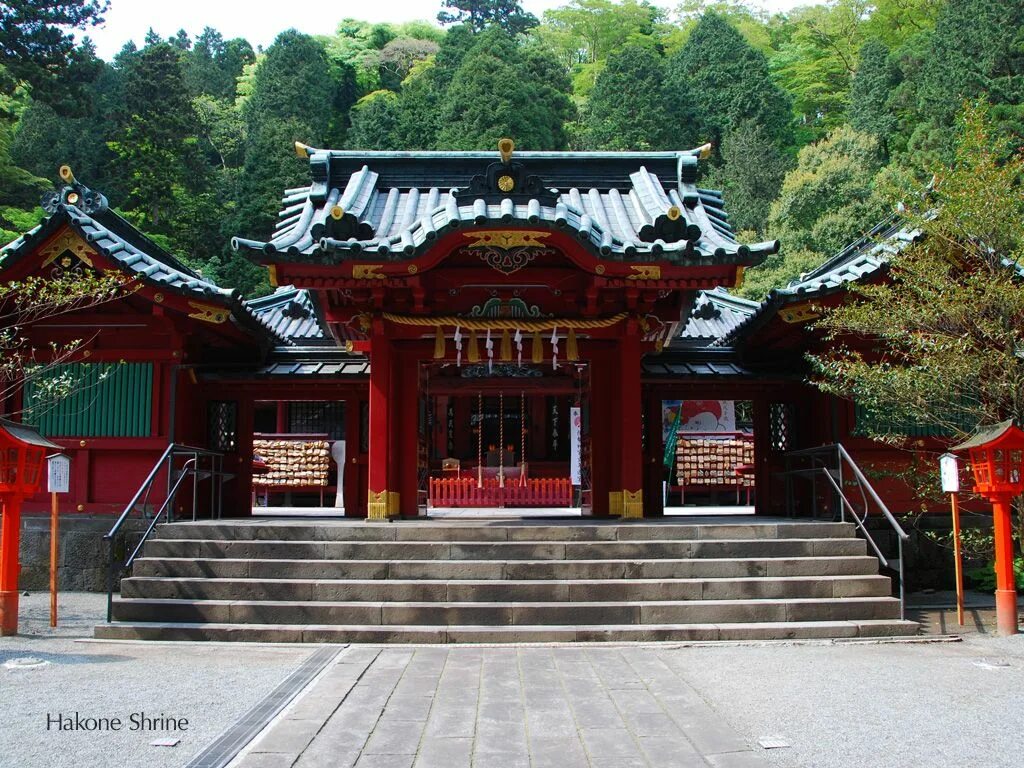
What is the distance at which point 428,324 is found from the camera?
37.7ft

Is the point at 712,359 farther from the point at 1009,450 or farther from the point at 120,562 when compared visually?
the point at 120,562

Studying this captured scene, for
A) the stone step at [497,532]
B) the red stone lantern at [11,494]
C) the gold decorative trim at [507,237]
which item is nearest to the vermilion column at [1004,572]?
the stone step at [497,532]

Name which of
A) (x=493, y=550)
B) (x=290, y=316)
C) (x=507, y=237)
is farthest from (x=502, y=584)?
(x=290, y=316)

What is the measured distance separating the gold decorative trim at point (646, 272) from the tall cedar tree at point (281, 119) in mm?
32543

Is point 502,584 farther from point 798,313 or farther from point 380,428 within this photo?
point 798,313

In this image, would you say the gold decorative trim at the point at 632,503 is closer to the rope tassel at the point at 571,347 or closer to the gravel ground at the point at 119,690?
the rope tassel at the point at 571,347

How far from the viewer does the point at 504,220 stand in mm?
10234

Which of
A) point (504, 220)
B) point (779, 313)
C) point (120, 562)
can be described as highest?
point (504, 220)

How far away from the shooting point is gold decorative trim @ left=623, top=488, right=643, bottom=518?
1140 centimetres

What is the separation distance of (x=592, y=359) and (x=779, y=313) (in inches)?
103

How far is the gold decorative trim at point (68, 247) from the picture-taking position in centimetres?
1159

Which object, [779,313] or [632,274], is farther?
[779,313]

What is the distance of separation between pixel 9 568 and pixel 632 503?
7280mm

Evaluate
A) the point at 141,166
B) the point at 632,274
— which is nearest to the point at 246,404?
the point at 632,274
